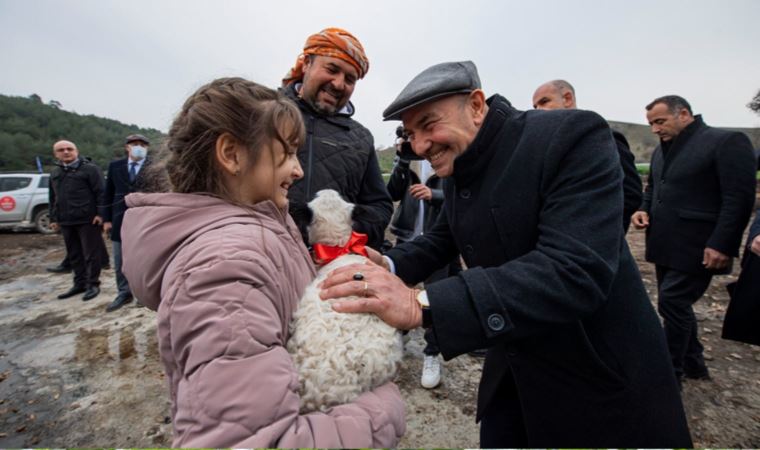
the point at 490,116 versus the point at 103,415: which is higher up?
the point at 490,116

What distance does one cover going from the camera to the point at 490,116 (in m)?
1.47

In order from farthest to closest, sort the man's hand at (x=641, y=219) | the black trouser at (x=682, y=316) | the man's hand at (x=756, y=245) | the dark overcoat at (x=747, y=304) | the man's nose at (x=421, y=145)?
the man's hand at (x=641, y=219) → the black trouser at (x=682, y=316) → the dark overcoat at (x=747, y=304) → the man's hand at (x=756, y=245) → the man's nose at (x=421, y=145)

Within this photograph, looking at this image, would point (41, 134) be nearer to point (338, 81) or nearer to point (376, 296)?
point (338, 81)

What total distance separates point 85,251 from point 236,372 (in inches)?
288

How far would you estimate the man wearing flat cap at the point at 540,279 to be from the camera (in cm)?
116

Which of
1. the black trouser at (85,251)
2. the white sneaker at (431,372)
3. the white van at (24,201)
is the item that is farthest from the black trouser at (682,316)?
the white van at (24,201)

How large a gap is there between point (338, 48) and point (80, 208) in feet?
20.9

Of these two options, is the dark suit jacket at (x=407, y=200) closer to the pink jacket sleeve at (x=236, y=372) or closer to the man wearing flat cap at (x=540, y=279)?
the man wearing flat cap at (x=540, y=279)

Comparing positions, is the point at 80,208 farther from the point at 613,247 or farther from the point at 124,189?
the point at 613,247

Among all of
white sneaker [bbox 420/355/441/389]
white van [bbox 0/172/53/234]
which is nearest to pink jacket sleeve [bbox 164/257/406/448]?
white sneaker [bbox 420/355/441/389]

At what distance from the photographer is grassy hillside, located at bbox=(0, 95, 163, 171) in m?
40.3

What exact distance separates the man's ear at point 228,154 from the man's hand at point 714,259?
12.9 ft

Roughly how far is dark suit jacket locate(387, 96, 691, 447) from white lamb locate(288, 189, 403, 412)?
0.23 metres

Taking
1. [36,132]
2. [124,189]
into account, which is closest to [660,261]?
[124,189]
